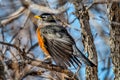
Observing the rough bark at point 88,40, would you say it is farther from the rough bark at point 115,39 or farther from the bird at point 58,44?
the rough bark at point 115,39

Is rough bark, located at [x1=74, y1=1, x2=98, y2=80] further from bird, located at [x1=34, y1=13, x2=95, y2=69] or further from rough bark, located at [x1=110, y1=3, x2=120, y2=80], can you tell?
rough bark, located at [x1=110, y1=3, x2=120, y2=80]

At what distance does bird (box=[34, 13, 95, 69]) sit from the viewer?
20.7ft

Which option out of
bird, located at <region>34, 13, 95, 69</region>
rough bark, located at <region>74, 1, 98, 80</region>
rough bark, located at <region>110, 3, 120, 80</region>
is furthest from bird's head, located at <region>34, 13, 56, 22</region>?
rough bark, located at <region>110, 3, 120, 80</region>

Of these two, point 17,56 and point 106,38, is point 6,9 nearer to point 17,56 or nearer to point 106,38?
point 106,38

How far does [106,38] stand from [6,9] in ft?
6.67

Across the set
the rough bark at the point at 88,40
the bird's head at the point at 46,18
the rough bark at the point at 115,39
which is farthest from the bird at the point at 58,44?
the rough bark at the point at 115,39

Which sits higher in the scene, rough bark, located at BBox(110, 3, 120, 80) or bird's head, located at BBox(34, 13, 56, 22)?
bird's head, located at BBox(34, 13, 56, 22)

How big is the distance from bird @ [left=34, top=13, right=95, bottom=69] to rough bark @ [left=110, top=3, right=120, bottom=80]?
2.84ft

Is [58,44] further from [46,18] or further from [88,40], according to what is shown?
[46,18]

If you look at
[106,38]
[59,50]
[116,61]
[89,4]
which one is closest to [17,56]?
[59,50]

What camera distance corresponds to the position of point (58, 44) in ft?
21.9

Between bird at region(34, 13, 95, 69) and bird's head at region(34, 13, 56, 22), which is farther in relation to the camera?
bird's head at region(34, 13, 56, 22)

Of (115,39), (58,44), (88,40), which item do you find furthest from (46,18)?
(115,39)

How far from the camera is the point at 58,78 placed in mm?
6520
